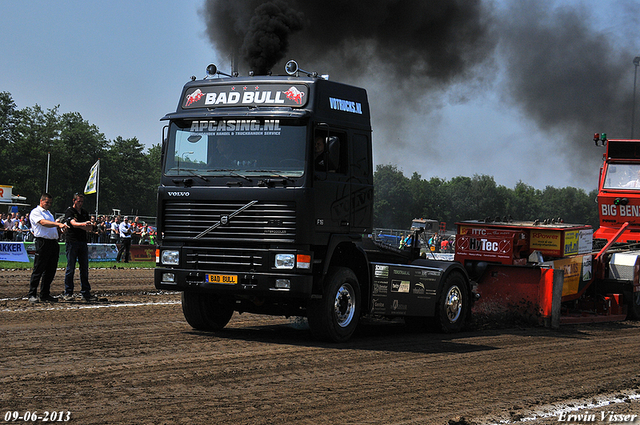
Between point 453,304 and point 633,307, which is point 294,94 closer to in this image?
point 453,304

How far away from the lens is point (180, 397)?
5750mm

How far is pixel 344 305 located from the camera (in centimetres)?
912

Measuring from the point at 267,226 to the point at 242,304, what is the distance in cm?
163

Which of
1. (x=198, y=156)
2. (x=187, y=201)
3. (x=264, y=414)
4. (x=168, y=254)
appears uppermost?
(x=198, y=156)

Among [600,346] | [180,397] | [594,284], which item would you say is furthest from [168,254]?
[594,284]

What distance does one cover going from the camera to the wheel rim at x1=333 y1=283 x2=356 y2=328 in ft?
29.4

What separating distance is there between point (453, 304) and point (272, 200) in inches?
160

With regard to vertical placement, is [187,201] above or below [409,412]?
above

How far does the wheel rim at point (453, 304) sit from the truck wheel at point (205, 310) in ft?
11.0

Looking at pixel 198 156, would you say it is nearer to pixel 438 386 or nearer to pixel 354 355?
pixel 354 355

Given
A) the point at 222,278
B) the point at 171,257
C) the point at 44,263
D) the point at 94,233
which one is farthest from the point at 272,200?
the point at 94,233

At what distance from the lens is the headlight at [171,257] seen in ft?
29.0

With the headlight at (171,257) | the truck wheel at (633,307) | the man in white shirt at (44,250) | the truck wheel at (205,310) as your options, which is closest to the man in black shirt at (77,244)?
the man in white shirt at (44,250)

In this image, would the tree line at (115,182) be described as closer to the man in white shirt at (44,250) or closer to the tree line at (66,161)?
the tree line at (66,161)
